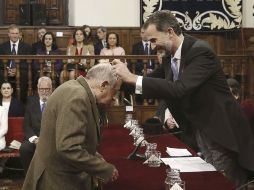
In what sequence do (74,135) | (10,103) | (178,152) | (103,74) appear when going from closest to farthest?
(74,135) → (103,74) → (178,152) → (10,103)

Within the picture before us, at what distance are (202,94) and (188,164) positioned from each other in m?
0.41

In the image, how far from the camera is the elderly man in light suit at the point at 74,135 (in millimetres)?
2018

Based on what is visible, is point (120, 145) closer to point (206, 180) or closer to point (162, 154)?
point (162, 154)

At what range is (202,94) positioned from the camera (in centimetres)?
266

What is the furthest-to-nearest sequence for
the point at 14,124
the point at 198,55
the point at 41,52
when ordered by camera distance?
the point at 41,52, the point at 14,124, the point at 198,55

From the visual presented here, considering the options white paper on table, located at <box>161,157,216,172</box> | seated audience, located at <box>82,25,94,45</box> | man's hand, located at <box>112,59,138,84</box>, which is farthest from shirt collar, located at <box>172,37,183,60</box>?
seated audience, located at <box>82,25,94,45</box>

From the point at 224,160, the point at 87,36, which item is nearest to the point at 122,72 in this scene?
the point at 224,160

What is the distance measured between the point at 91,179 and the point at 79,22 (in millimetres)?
7927

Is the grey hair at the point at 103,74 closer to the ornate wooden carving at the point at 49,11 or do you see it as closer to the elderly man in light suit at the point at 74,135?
the elderly man in light suit at the point at 74,135

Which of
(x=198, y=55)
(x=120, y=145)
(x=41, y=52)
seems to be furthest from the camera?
(x=41, y=52)

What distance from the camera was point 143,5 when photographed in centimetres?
980

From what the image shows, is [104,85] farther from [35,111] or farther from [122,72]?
[35,111]

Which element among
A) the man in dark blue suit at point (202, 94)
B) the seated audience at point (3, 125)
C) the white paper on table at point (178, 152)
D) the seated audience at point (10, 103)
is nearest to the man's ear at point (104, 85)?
the man in dark blue suit at point (202, 94)

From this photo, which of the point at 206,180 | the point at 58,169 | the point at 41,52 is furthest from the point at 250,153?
the point at 41,52
